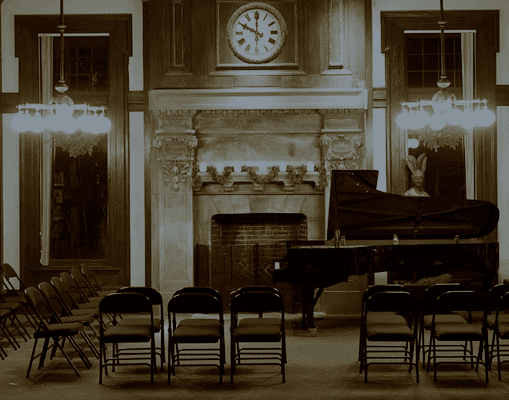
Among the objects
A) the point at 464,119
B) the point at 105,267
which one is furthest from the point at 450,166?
the point at 105,267

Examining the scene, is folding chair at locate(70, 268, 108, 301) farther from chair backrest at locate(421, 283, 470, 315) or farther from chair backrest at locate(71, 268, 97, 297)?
chair backrest at locate(421, 283, 470, 315)

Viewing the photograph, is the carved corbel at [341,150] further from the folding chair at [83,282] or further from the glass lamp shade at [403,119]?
the folding chair at [83,282]

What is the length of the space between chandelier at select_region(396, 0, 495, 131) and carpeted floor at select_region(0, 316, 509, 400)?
124 inches

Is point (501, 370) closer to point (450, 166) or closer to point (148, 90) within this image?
point (450, 166)

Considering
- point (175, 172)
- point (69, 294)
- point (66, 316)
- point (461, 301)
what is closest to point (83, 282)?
point (69, 294)

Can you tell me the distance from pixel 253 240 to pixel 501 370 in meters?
4.94

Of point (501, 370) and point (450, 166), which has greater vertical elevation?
point (450, 166)

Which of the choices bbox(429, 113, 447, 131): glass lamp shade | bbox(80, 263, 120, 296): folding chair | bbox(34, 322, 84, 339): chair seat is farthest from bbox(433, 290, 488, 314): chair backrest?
bbox(80, 263, 120, 296): folding chair

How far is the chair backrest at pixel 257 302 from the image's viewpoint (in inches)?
284

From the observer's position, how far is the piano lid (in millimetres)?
9719

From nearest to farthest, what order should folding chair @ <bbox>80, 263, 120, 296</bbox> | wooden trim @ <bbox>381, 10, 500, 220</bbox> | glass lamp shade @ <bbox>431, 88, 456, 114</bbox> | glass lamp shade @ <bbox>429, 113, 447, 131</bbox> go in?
glass lamp shade @ <bbox>431, 88, 456, 114</bbox>
glass lamp shade @ <bbox>429, 113, 447, 131</bbox>
folding chair @ <bbox>80, 263, 120, 296</bbox>
wooden trim @ <bbox>381, 10, 500, 220</bbox>

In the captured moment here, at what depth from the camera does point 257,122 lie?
11156 mm

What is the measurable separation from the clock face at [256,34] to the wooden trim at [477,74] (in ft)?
5.31

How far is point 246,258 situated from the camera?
→ 1130 cm
